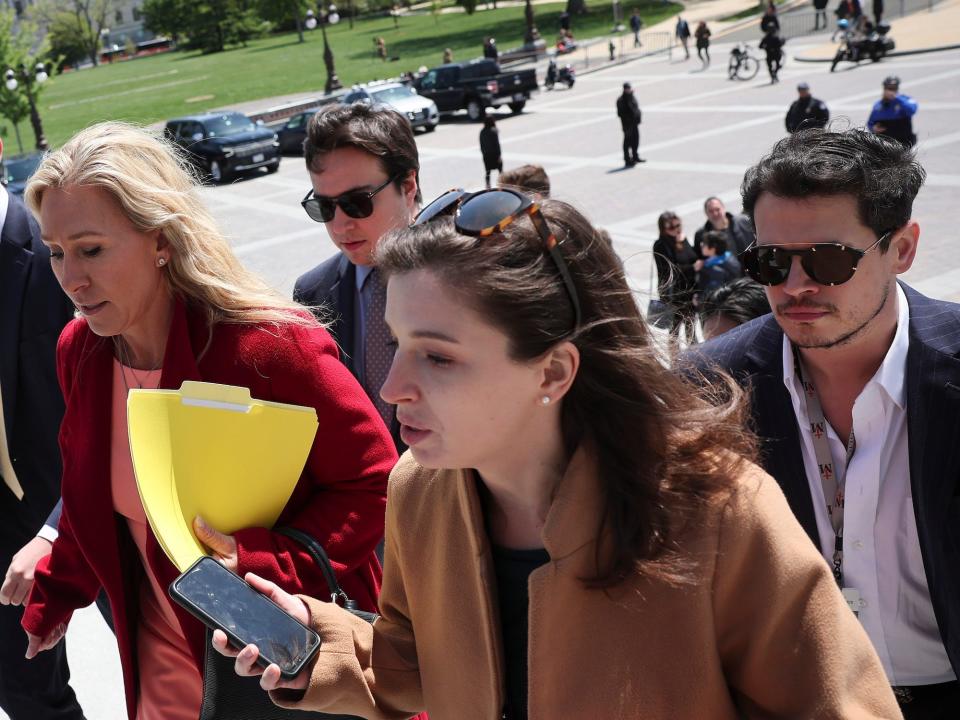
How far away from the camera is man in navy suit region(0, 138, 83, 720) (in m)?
3.58

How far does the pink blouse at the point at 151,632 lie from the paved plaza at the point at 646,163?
7.22ft

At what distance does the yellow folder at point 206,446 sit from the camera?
226 centimetres

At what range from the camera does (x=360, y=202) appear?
149 inches

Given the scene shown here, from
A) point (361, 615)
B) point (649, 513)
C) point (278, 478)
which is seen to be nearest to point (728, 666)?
point (649, 513)

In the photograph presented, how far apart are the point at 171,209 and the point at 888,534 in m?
2.03

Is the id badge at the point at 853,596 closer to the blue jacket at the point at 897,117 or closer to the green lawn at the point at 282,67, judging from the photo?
the blue jacket at the point at 897,117

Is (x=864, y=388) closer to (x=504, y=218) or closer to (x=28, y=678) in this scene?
(x=504, y=218)

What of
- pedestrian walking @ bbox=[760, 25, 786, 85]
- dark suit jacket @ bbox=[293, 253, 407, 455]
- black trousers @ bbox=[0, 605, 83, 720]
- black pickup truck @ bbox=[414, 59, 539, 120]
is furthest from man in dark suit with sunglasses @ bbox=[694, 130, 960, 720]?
black pickup truck @ bbox=[414, 59, 539, 120]

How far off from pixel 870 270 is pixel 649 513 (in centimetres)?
124

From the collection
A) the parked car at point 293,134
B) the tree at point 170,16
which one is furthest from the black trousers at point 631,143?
the tree at point 170,16

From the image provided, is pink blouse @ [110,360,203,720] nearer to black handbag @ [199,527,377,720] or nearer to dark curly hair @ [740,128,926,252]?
black handbag @ [199,527,377,720]

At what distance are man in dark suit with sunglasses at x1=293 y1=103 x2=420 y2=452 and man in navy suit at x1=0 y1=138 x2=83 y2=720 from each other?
958 millimetres

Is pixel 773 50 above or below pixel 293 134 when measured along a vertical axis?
above

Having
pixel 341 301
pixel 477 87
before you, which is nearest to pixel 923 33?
pixel 477 87
